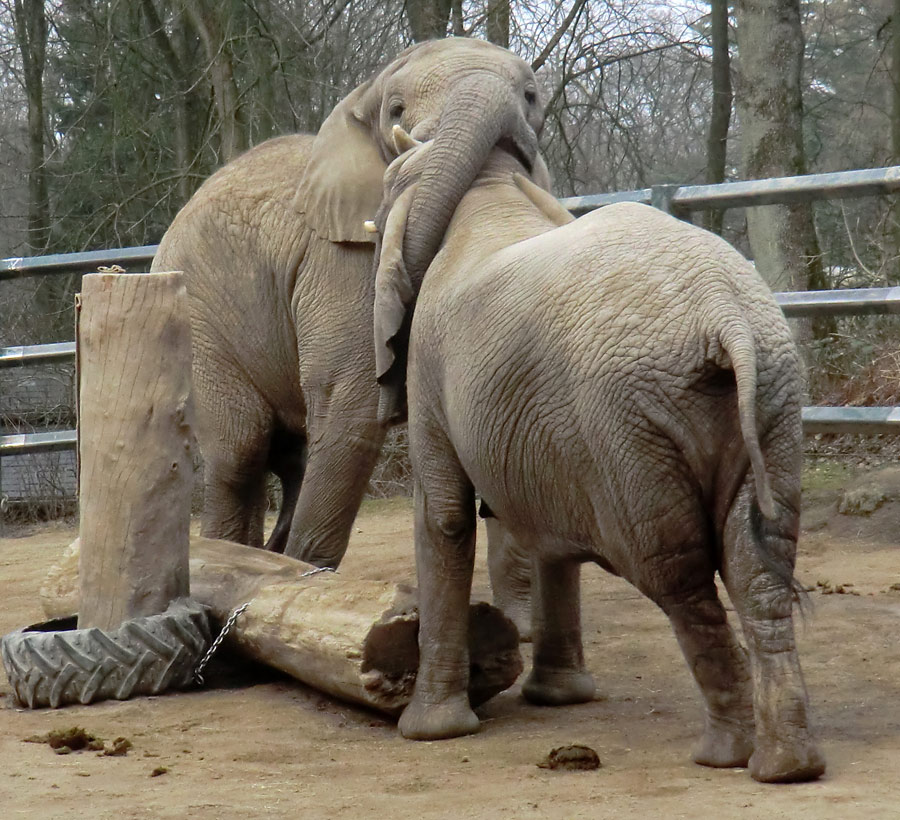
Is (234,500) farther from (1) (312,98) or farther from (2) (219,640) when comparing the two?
(1) (312,98)

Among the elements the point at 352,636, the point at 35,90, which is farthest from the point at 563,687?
the point at 35,90

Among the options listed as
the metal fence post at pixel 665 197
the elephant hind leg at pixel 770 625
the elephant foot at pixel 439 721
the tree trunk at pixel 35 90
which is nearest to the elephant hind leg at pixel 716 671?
the elephant hind leg at pixel 770 625

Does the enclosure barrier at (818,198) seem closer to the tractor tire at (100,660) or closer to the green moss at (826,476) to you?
the green moss at (826,476)

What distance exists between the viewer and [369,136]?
5.43 meters

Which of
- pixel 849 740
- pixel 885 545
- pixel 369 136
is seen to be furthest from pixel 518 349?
pixel 885 545

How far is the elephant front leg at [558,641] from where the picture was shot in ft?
14.4

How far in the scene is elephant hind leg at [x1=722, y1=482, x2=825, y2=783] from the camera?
10.2 feet

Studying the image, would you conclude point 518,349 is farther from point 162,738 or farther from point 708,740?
point 162,738

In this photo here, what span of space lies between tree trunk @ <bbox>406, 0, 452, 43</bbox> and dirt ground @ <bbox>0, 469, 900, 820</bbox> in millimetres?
7475

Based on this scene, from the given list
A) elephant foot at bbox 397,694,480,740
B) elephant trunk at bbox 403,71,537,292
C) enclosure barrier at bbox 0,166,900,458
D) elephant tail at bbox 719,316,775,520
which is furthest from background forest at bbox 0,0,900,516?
elephant tail at bbox 719,316,775,520

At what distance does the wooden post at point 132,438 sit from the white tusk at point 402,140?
88 cm

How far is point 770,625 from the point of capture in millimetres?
3109

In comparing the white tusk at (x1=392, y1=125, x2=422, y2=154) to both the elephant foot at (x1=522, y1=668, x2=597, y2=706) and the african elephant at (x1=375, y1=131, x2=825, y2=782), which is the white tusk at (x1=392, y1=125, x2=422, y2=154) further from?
the elephant foot at (x1=522, y1=668, x2=597, y2=706)

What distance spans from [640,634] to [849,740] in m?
1.70
